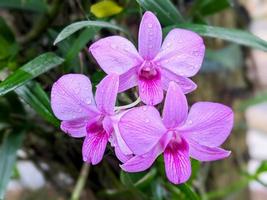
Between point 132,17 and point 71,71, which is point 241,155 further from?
point 71,71

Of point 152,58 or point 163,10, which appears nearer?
point 152,58

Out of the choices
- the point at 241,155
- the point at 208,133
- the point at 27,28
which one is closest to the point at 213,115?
the point at 208,133

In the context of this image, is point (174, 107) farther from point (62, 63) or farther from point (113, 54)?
point (62, 63)

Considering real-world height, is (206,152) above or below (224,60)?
above

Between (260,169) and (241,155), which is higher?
(260,169)

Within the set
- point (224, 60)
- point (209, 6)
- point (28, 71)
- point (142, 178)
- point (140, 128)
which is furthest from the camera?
point (224, 60)

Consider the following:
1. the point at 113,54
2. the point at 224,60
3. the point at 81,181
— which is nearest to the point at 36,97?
Answer: the point at 113,54

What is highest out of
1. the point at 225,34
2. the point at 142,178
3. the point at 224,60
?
the point at 225,34
